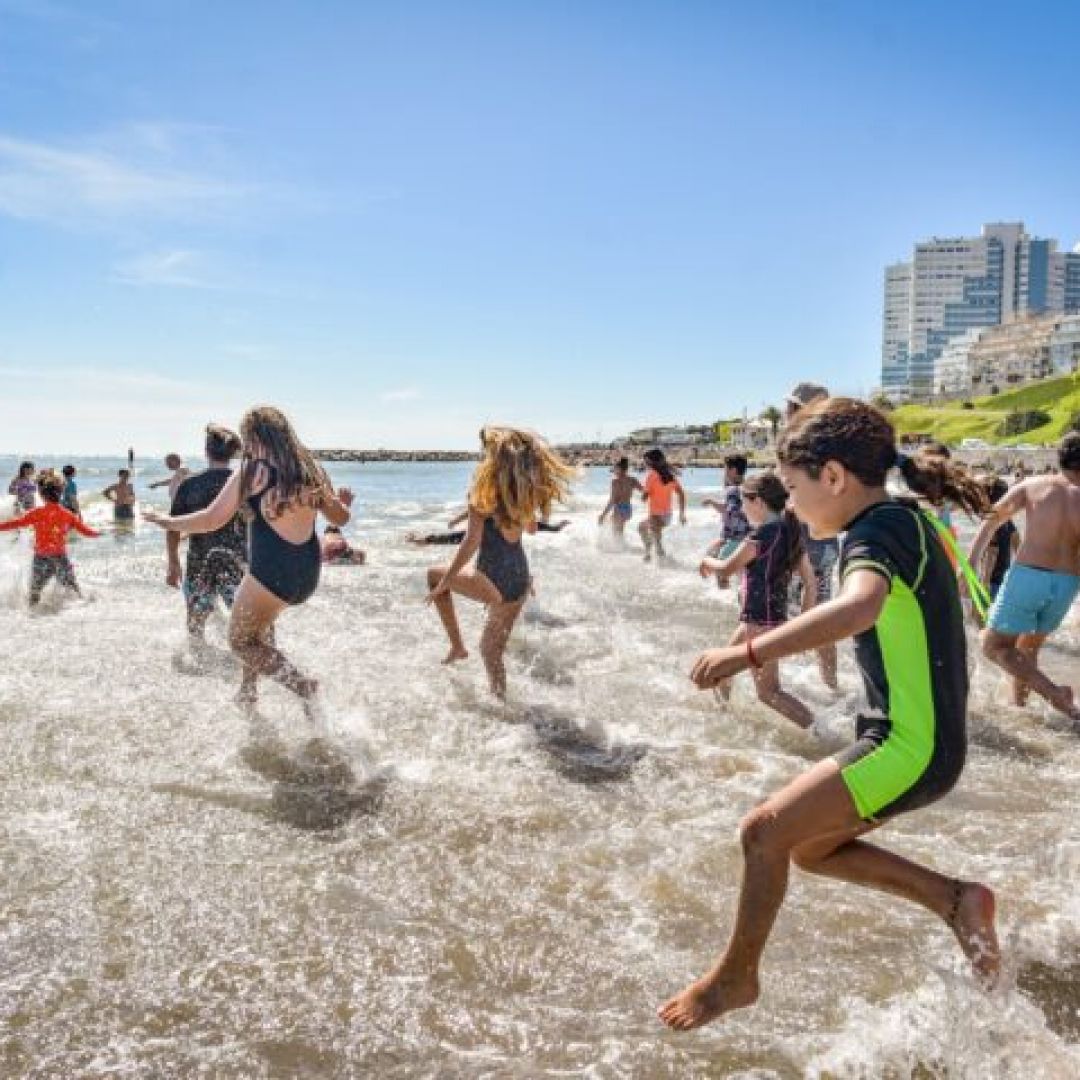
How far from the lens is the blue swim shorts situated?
7168 mm

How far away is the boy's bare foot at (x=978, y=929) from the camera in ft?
10.4

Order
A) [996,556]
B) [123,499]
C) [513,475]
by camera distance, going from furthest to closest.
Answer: [123,499] → [996,556] → [513,475]

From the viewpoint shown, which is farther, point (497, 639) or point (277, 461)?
point (497, 639)

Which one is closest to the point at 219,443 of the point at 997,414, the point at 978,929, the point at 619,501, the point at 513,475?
the point at 513,475

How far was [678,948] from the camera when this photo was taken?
12.6 feet

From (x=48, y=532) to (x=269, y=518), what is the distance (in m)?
7.32

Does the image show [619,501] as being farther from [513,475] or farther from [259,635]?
[259,635]

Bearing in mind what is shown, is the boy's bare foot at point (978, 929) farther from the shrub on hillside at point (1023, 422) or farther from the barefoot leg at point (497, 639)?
the shrub on hillside at point (1023, 422)

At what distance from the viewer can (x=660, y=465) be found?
17375 mm

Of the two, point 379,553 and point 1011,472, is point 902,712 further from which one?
point 1011,472

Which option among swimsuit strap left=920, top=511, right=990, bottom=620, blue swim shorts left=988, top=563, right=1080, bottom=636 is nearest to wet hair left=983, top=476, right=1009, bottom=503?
blue swim shorts left=988, top=563, right=1080, bottom=636

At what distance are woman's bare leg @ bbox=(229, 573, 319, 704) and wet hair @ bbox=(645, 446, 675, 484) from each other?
35.3 ft

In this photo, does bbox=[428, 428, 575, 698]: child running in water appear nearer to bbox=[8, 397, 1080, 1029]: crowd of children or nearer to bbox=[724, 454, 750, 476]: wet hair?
bbox=[8, 397, 1080, 1029]: crowd of children

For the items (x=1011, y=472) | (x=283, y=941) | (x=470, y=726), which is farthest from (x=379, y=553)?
(x=1011, y=472)
